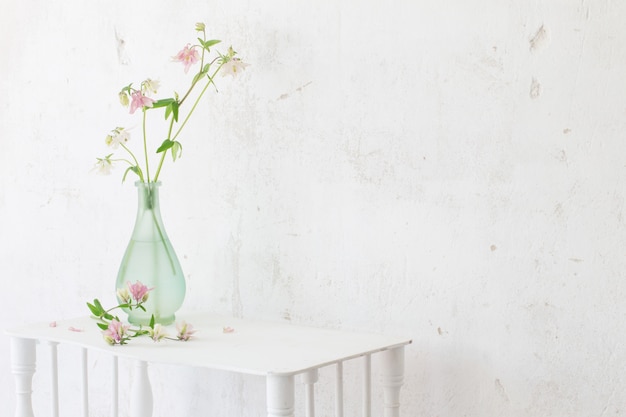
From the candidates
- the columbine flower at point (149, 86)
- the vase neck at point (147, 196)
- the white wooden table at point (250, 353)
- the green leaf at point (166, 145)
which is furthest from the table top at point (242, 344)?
the columbine flower at point (149, 86)

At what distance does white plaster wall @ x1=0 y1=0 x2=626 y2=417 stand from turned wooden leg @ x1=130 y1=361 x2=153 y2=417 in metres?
0.16

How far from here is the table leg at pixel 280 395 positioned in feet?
5.49

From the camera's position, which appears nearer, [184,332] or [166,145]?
[184,332]

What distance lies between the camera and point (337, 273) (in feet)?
6.95

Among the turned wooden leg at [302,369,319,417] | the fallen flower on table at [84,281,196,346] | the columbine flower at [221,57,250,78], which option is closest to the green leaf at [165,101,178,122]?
the columbine flower at [221,57,250,78]

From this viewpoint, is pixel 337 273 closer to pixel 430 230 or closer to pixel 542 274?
pixel 430 230

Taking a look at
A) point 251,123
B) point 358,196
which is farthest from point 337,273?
point 251,123

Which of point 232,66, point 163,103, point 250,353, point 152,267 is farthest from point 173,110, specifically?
point 250,353

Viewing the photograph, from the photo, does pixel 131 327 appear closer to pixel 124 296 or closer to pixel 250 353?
pixel 124 296

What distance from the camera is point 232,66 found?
6.96 ft

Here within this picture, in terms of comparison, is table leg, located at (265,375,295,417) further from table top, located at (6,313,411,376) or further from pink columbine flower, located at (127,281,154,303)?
pink columbine flower, located at (127,281,154,303)

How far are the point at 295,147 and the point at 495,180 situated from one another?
1.52 ft

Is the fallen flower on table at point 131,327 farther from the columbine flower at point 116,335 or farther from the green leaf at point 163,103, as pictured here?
the green leaf at point 163,103

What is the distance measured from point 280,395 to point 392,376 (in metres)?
0.34
